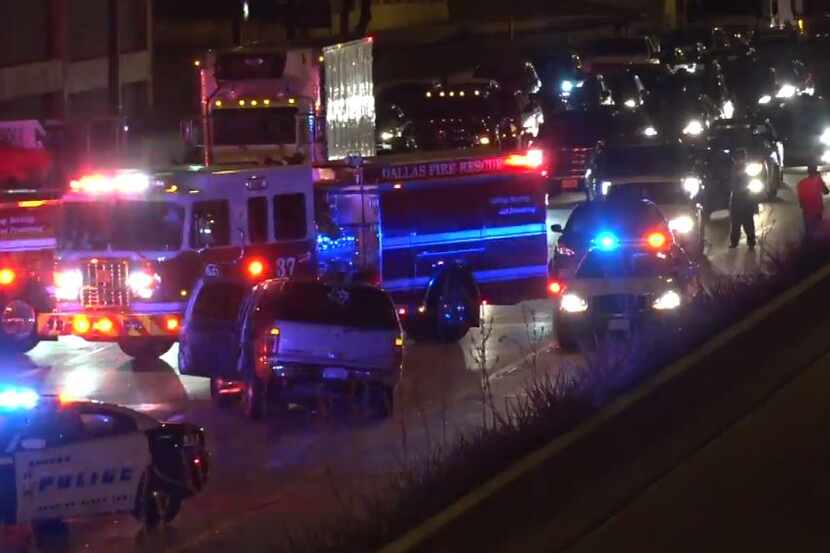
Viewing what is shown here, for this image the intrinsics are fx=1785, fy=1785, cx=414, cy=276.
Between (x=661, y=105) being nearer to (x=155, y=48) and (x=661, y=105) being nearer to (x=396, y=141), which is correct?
(x=396, y=141)

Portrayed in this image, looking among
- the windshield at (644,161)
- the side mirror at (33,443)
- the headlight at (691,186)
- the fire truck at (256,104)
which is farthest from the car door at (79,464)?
the windshield at (644,161)

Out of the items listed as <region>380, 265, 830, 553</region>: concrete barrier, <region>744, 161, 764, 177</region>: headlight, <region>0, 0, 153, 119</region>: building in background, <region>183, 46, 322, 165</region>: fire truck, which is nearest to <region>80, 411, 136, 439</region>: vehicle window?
<region>380, 265, 830, 553</region>: concrete barrier

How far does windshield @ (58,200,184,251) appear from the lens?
22.6m

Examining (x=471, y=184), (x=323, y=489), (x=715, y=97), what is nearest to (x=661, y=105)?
(x=715, y=97)

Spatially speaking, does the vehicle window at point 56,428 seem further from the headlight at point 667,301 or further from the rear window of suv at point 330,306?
the headlight at point 667,301

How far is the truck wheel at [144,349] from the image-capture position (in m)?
23.1

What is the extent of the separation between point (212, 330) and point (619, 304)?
15.9ft

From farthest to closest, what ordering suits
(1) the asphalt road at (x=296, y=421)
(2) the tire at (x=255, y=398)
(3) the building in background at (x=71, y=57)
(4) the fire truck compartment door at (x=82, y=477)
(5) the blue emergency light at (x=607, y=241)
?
(3) the building in background at (x=71, y=57) < (5) the blue emergency light at (x=607, y=241) < (2) the tire at (x=255, y=398) < (1) the asphalt road at (x=296, y=421) < (4) the fire truck compartment door at (x=82, y=477)

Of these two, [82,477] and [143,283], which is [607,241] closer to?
[143,283]

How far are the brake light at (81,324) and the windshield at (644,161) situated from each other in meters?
11.4

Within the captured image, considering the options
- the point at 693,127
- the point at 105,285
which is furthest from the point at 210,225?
the point at 693,127

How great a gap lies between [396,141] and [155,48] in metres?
22.0

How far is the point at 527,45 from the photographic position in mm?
60094

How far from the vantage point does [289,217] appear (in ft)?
77.4
